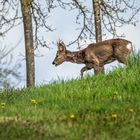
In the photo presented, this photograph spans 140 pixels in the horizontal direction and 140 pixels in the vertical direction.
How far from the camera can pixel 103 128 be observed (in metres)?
9.02

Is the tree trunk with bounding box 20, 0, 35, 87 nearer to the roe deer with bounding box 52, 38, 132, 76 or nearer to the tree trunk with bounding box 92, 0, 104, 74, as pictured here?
the roe deer with bounding box 52, 38, 132, 76

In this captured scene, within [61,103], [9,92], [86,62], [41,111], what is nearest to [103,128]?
[41,111]

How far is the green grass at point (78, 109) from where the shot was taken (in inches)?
346

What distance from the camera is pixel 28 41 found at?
2106cm

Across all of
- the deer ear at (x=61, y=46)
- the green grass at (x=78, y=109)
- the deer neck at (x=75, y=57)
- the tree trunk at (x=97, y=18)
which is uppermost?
the tree trunk at (x=97, y=18)

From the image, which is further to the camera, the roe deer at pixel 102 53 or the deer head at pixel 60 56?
the deer head at pixel 60 56

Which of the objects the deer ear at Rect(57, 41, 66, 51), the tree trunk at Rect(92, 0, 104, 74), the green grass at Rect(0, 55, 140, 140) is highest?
the tree trunk at Rect(92, 0, 104, 74)

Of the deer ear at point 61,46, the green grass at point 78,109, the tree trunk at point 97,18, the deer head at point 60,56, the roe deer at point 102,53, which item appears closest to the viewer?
the green grass at point 78,109

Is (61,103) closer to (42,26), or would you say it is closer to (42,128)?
(42,128)

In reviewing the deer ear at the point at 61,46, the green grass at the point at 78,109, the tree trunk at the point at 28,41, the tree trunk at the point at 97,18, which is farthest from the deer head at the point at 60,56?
the green grass at the point at 78,109

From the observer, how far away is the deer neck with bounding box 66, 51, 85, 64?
2097 centimetres

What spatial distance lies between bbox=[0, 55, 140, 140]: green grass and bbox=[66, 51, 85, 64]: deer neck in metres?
5.57

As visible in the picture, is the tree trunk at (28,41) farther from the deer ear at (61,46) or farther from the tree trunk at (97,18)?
the tree trunk at (97,18)

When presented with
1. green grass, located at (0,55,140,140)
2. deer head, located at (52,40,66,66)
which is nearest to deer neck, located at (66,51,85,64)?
deer head, located at (52,40,66,66)
